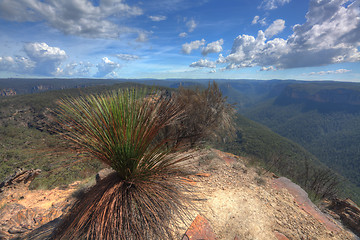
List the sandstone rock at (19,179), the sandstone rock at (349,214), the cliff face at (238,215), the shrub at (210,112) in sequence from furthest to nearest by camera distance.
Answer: the shrub at (210,112) < the sandstone rock at (19,179) < the sandstone rock at (349,214) < the cliff face at (238,215)

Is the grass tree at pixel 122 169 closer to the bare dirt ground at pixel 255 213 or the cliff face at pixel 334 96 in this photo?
the bare dirt ground at pixel 255 213

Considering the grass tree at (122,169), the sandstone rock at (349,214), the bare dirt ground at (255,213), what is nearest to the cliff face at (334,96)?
the sandstone rock at (349,214)

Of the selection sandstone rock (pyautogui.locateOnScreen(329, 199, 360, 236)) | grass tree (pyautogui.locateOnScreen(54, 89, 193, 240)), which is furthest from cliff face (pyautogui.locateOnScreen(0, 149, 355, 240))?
Answer: sandstone rock (pyautogui.locateOnScreen(329, 199, 360, 236))

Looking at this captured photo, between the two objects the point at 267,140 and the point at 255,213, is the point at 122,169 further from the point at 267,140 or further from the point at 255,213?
the point at 267,140

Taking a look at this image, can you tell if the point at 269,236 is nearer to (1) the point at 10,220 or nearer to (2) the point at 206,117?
(1) the point at 10,220

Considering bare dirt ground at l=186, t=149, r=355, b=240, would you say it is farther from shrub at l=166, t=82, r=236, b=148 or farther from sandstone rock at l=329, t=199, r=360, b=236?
shrub at l=166, t=82, r=236, b=148

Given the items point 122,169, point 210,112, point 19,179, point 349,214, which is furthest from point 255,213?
point 19,179

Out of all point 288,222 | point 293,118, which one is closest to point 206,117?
point 288,222

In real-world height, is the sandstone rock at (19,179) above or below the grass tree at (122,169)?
below

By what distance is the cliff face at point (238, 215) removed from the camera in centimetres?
255

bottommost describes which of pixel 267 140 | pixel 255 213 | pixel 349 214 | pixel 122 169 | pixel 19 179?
pixel 267 140

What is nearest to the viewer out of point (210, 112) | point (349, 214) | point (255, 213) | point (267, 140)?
point (255, 213)

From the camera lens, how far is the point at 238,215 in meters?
2.92

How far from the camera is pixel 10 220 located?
3.24 metres
